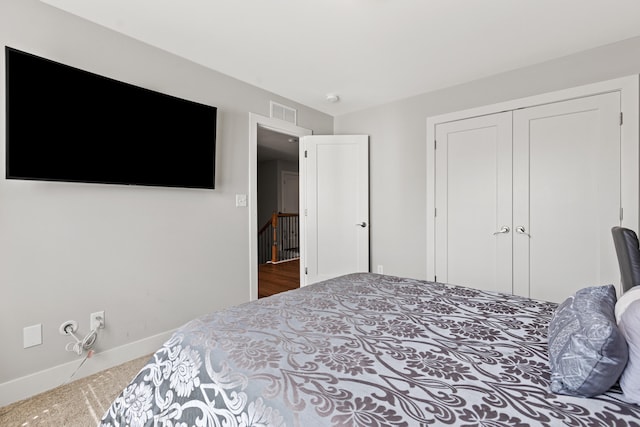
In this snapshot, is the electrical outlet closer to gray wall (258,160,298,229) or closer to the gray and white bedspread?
the gray and white bedspread

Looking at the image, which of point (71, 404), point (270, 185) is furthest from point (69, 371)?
point (270, 185)

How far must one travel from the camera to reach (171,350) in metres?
1.09

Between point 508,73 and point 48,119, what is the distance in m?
3.66

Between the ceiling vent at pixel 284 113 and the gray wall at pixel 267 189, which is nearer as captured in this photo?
the ceiling vent at pixel 284 113

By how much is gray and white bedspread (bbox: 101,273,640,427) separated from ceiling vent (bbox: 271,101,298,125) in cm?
243

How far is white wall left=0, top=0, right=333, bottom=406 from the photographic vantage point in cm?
Result: 176

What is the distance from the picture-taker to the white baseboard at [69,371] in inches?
68.3

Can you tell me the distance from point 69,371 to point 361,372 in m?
2.17

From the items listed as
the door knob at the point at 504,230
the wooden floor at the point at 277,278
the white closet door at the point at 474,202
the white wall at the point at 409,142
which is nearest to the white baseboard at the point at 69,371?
the wooden floor at the point at 277,278

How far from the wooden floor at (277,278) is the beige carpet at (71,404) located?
1880 mm

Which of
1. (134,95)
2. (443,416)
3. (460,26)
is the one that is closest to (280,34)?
(134,95)

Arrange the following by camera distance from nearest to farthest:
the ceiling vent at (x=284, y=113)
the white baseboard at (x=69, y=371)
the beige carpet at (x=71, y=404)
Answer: the beige carpet at (x=71, y=404) < the white baseboard at (x=69, y=371) < the ceiling vent at (x=284, y=113)

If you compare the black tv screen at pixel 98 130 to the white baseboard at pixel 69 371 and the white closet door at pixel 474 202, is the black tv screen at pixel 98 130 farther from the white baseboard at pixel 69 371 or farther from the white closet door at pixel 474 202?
the white closet door at pixel 474 202

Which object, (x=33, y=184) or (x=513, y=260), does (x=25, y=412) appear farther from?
(x=513, y=260)
